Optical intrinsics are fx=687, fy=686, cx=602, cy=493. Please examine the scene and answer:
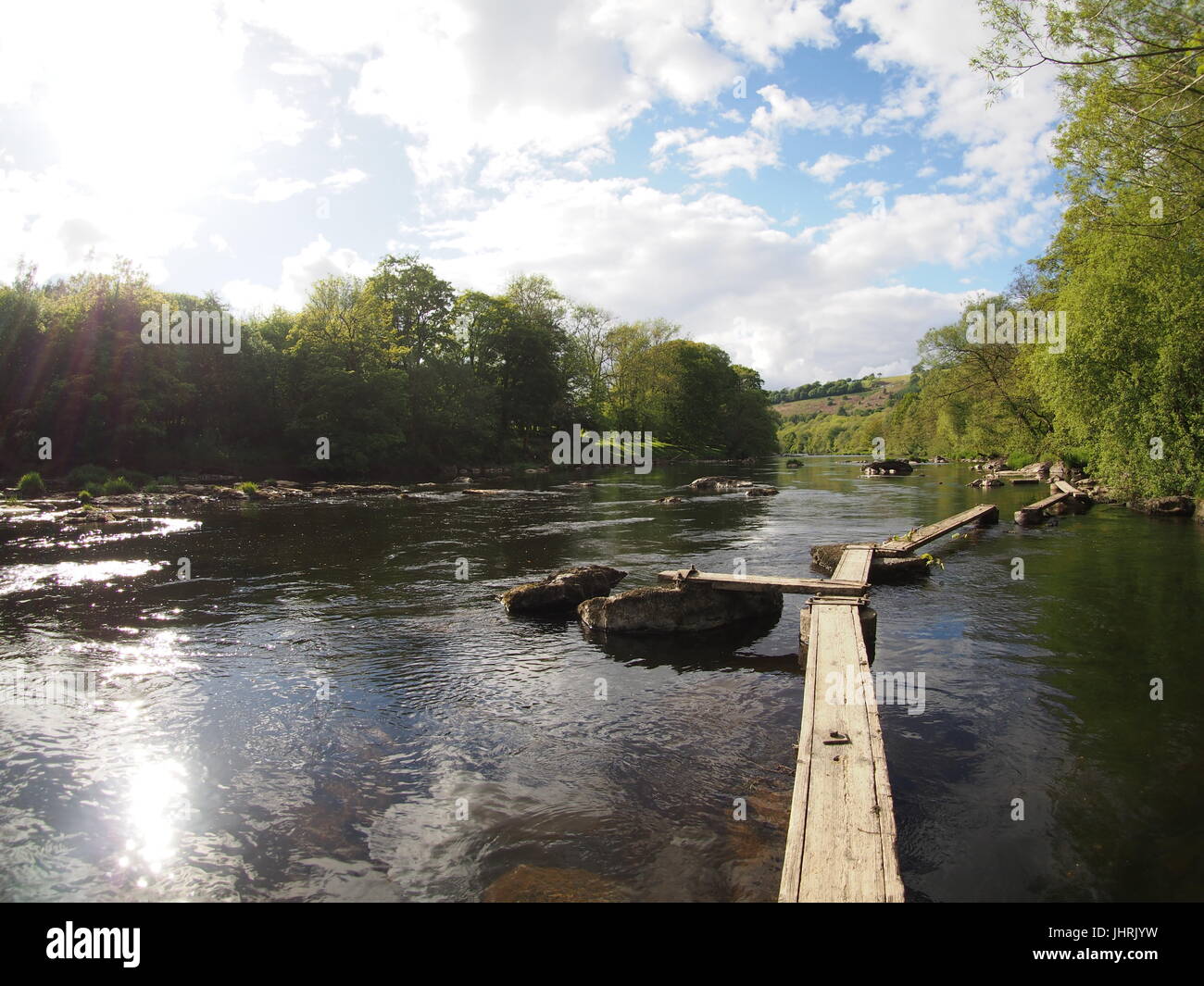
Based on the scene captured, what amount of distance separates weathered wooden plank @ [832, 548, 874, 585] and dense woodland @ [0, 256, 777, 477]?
41547 millimetres

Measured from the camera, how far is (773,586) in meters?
12.7

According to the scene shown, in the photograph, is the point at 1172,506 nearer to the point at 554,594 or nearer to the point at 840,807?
the point at 554,594

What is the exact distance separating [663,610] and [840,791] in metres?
7.07

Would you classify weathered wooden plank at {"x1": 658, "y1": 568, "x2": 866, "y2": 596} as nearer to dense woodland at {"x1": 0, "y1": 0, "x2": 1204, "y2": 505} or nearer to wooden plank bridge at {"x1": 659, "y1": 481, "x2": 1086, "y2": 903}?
wooden plank bridge at {"x1": 659, "y1": 481, "x2": 1086, "y2": 903}

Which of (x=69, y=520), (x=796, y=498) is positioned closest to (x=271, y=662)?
(x=69, y=520)

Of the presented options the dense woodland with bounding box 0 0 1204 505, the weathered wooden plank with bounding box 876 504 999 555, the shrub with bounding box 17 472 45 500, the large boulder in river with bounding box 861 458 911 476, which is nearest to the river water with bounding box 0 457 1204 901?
the weathered wooden plank with bounding box 876 504 999 555

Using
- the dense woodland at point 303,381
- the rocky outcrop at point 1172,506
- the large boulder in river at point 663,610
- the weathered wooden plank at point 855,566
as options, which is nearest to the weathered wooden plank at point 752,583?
the large boulder in river at point 663,610

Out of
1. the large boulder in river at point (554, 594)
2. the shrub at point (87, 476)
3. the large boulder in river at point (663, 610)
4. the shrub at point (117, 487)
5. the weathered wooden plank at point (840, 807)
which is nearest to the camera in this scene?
the weathered wooden plank at point (840, 807)

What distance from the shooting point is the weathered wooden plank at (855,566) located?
13164 mm

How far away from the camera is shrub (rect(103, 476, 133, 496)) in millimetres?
34781

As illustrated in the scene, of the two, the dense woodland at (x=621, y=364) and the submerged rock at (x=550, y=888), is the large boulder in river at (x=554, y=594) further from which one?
the dense woodland at (x=621, y=364)

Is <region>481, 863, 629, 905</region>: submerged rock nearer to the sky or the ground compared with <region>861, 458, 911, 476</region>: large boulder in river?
nearer to the ground

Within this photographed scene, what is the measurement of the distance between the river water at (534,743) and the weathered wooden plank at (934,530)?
4.67ft
